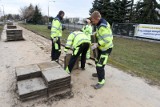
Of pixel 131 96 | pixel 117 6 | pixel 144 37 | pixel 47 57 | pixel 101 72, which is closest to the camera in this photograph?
pixel 131 96

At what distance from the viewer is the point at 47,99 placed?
3.41 metres

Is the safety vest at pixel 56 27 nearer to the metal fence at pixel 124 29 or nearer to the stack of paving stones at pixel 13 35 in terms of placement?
the stack of paving stones at pixel 13 35

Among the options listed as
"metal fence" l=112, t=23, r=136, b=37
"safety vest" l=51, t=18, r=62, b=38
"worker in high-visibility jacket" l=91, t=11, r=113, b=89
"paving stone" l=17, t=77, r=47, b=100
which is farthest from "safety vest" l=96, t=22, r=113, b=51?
"metal fence" l=112, t=23, r=136, b=37

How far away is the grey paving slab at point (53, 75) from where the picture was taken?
3.43 m

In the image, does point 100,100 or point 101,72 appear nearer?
point 100,100

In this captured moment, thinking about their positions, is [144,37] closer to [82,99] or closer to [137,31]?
[137,31]

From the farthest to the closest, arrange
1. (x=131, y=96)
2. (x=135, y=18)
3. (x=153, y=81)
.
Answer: (x=135, y=18) < (x=153, y=81) < (x=131, y=96)

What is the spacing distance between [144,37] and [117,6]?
9953 mm

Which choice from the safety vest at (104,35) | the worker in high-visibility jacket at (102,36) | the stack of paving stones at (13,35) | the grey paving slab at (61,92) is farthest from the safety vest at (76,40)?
the stack of paving stones at (13,35)

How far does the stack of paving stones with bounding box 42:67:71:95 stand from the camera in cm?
342

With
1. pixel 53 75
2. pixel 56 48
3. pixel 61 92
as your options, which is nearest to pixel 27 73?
pixel 53 75

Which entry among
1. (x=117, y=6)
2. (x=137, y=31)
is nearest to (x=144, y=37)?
(x=137, y=31)

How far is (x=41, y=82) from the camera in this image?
142 inches

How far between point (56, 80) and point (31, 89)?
0.57m
